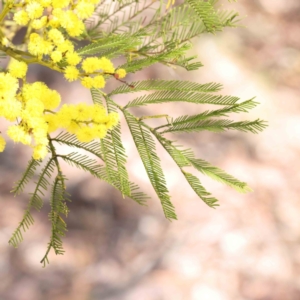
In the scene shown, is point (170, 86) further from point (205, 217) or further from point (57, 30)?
point (205, 217)

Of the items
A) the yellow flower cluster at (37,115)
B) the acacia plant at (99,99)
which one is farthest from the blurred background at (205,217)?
the yellow flower cluster at (37,115)

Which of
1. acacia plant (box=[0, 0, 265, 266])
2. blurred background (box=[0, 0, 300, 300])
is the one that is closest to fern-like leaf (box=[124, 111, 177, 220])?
acacia plant (box=[0, 0, 265, 266])

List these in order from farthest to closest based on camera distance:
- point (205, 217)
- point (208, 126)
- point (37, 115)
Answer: point (205, 217)
point (208, 126)
point (37, 115)

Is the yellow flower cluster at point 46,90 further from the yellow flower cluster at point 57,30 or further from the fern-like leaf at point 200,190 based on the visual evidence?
the fern-like leaf at point 200,190

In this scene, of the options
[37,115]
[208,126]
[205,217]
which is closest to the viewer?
[37,115]

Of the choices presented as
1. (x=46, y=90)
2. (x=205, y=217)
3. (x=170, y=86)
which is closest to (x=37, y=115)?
(x=46, y=90)

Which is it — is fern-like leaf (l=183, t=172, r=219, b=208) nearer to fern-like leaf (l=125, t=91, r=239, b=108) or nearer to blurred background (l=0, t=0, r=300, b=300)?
fern-like leaf (l=125, t=91, r=239, b=108)

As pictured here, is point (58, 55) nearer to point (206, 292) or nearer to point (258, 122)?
point (258, 122)
